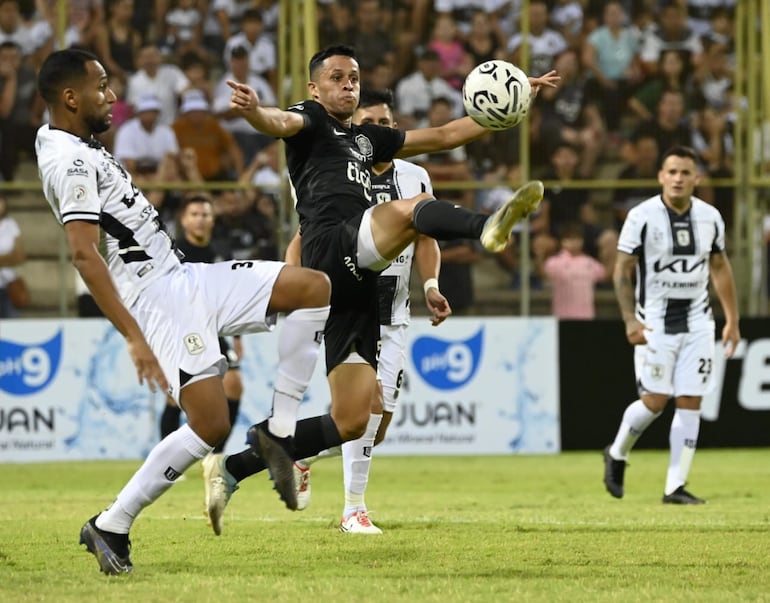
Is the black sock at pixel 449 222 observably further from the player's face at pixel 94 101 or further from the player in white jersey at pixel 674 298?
the player in white jersey at pixel 674 298

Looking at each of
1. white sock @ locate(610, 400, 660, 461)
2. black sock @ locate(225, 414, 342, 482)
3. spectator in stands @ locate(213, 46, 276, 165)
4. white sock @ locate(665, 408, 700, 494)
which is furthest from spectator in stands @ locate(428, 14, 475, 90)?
black sock @ locate(225, 414, 342, 482)

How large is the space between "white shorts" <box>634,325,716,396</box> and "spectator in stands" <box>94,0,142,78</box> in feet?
24.5

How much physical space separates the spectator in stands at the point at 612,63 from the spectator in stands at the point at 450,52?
1.41 metres

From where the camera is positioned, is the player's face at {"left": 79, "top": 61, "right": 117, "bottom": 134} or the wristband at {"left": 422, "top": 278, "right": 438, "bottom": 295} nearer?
the player's face at {"left": 79, "top": 61, "right": 117, "bottom": 134}

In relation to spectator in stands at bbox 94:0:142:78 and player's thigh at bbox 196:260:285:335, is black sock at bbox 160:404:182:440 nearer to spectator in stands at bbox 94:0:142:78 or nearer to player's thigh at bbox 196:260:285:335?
spectator in stands at bbox 94:0:142:78

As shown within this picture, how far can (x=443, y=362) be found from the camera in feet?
48.5

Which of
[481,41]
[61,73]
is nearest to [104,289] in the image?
[61,73]

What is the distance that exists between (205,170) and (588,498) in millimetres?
6428

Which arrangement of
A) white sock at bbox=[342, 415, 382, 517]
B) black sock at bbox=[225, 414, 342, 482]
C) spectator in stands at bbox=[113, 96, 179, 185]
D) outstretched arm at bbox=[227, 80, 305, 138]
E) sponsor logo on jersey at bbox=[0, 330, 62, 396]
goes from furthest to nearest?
spectator in stands at bbox=[113, 96, 179, 185], sponsor logo on jersey at bbox=[0, 330, 62, 396], white sock at bbox=[342, 415, 382, 517], black sock at bbox=[225, 414, 342, 482], outstretched arm at bbox=[227, 80, 305, 138]

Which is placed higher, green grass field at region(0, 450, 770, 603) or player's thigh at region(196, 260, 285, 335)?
player's thigh at region(196, 260, 285, 335)

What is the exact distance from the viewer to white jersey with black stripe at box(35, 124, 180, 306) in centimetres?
604

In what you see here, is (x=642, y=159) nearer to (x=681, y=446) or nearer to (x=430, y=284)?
(x=681, y=446)

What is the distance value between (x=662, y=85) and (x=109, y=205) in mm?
10831

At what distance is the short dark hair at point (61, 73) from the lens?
629cm
